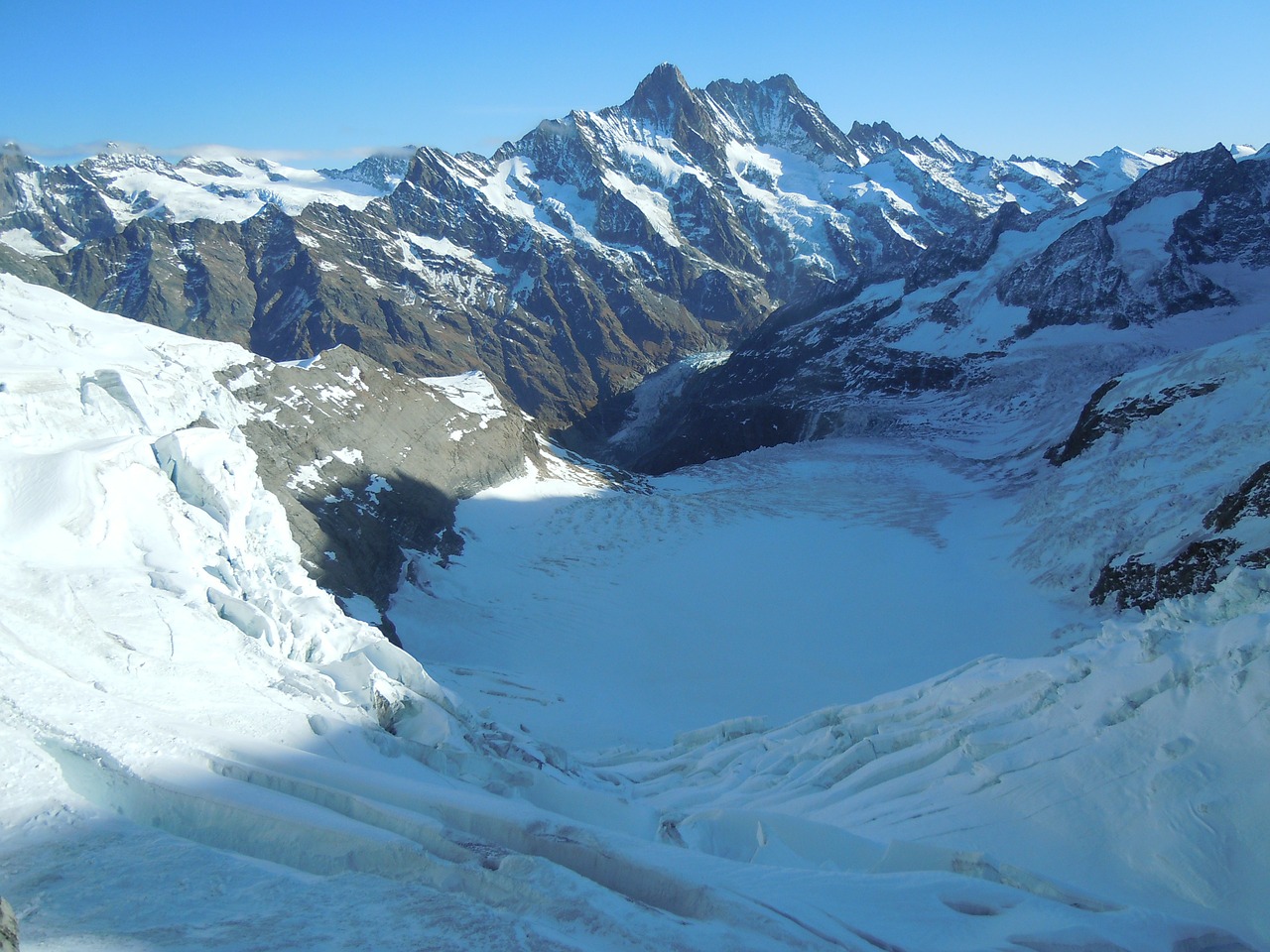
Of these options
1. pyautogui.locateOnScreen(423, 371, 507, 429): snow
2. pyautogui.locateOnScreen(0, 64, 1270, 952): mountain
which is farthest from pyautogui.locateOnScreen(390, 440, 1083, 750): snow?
pyautogui.locateOnScreen(423, 371, 507, 429): snow

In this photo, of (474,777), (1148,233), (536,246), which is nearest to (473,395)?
(474,777)

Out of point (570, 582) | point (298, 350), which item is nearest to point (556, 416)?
point (298, 350)

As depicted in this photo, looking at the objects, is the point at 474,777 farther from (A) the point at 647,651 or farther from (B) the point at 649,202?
(B) the point at 649,202

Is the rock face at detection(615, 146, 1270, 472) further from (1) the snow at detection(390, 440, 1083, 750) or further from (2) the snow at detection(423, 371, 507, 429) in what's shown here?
(2) the snow at detection(423, 371, 507, 429)

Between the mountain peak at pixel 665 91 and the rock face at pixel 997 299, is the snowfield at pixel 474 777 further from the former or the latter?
the mountain peak at pixel 665 91

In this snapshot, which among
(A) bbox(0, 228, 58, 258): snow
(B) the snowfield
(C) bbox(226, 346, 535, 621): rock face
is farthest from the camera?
(A) bbox(0, 228, 58, 258): snow

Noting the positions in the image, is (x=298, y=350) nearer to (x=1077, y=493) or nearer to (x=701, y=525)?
(x=701, y=525)
